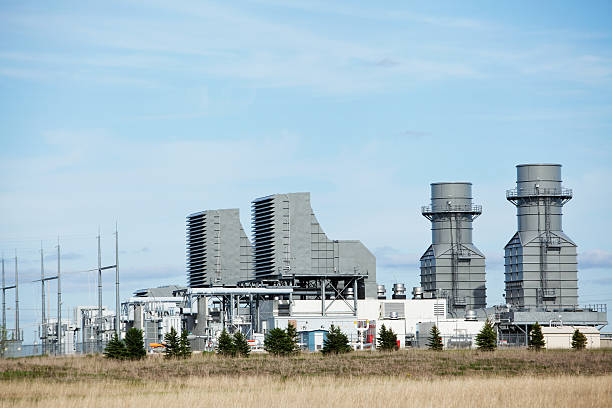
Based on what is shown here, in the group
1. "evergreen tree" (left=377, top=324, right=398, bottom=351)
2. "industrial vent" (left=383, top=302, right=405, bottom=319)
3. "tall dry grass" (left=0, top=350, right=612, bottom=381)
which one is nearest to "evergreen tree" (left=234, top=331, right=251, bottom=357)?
"tall dry grass" (left=0, top=350, right=612, bottom=381)

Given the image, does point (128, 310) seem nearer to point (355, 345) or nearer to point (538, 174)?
point (355, 345)

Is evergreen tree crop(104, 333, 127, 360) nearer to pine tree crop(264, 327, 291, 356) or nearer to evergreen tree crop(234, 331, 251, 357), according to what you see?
evergreen tree crop(234, 331, 251, 357)

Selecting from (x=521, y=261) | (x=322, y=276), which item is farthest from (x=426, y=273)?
(x=322, y=276)

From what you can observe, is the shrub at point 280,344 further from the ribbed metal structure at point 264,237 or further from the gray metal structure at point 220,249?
the gray metal structure at point 220,249

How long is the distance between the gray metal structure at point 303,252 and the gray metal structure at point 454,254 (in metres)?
14.5

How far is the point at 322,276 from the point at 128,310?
73.7 feet

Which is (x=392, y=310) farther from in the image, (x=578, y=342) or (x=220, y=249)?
(x=578, y=342)

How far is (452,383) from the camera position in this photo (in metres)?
40.2

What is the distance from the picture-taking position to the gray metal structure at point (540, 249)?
123250 millimetres

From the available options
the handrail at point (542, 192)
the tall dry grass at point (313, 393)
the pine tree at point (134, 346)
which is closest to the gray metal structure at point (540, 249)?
the handrail at point (542, 192)

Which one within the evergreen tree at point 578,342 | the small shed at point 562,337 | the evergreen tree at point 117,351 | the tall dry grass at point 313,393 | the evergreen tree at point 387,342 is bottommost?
the small shed at point 562,337

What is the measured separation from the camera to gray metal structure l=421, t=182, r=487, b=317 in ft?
426

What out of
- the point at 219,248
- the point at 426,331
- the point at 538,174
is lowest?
the point at 426,331

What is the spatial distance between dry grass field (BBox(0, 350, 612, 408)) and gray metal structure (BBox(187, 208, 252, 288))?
62500mm
